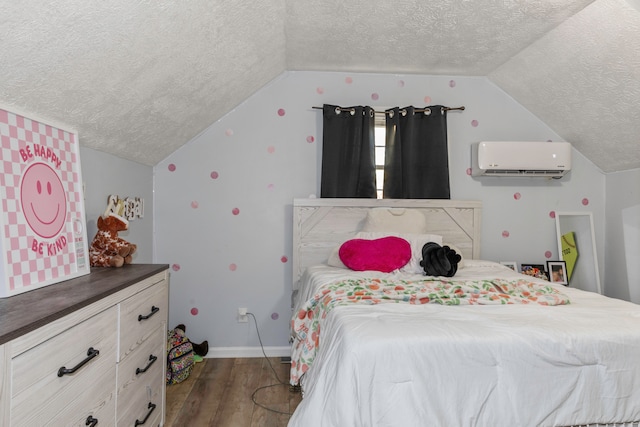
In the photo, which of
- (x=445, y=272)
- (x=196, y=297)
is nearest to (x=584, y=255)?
(x=445, y=272)

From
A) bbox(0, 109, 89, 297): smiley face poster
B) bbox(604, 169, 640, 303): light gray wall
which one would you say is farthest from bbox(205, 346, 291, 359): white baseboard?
bbox(604, 169, 640, 303): light gray wall

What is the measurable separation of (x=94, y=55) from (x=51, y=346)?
3.48 feet

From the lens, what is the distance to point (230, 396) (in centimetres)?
252

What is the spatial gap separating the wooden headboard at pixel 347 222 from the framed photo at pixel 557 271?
62 centimetres

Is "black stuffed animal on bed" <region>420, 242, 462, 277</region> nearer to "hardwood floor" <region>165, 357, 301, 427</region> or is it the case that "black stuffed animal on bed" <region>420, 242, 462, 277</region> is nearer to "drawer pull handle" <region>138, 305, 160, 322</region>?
"hardwood floor" <region>165, 357, 301, 427</region>

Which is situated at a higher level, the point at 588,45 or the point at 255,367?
the point at 588,45

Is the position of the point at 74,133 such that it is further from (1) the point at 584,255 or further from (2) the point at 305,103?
(1) the point at 584,255

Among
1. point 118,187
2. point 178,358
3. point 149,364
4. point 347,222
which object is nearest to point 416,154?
point 347,222

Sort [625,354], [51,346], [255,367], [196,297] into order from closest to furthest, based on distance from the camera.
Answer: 1. [51,346]
2. [625,354]
3. [255,367]
4. [196,297]

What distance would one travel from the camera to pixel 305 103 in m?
3.31

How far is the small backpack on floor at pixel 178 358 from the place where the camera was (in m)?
2.67

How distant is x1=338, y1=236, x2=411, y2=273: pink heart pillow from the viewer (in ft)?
8.77

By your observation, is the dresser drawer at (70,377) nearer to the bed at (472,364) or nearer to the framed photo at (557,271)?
the bed at (472,364)

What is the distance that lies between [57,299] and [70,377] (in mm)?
239
